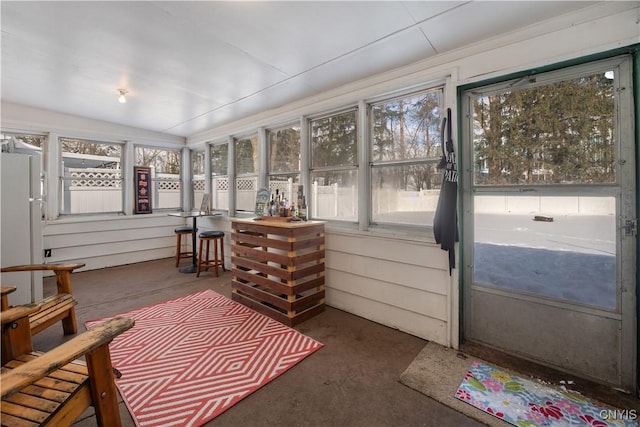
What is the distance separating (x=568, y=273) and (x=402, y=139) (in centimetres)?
175

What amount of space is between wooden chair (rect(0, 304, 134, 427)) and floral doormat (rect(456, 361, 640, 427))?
6.63 feet

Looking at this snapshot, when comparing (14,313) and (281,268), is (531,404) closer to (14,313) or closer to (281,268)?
(281,268)

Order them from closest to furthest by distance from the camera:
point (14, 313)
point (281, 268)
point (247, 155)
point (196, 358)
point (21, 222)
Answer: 1. point (14, 313)
2. point (196, 358)
3. point (21, 222)
4. point (281, 268)
5. point (247, 155)

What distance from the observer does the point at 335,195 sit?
337 cm

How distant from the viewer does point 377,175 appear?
9.80 feet

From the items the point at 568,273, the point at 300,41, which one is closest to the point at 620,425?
the point at 568,273

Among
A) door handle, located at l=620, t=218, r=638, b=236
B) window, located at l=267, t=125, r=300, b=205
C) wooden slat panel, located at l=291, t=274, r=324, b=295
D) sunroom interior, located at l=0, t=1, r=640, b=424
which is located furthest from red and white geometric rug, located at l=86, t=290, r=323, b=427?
door handle, located at l=620, t=218, r=638, b=236

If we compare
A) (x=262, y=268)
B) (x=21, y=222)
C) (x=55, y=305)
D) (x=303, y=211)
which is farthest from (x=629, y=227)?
(x=21, y=222)

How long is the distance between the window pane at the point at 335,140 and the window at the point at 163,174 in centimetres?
387

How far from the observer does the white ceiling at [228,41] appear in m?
1.82

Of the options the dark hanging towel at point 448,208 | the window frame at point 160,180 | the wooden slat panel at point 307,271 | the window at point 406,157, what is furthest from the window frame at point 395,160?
the window frame at point 160,180

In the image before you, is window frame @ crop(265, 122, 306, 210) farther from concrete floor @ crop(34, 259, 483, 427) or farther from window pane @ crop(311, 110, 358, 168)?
concrete floor @ crop(34, 259, 483, 427)

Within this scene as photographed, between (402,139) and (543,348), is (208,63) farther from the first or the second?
(543,348)

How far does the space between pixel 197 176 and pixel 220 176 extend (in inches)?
38.0
